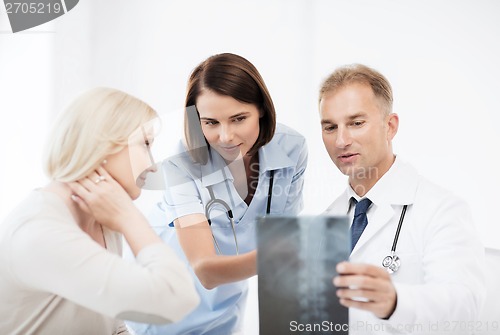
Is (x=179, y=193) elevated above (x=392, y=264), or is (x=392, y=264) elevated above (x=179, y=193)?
(x=179, y=193)

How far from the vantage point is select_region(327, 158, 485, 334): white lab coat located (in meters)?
1.21

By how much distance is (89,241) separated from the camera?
3.39 ft

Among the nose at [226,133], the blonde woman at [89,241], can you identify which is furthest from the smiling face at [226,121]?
the blonde woman at [89,241]

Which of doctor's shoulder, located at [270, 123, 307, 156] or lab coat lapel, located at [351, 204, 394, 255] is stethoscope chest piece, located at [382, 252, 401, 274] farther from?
doctor's shoulder, located at [270, 123, 307, 156]

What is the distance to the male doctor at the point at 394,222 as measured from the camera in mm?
1227

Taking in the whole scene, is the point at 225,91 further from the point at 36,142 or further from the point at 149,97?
the point at 36,142

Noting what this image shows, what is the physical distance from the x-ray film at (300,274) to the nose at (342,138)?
1.16 feet

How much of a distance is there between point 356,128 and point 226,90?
0.36m

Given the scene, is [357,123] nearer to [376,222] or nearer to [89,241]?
[376,222]

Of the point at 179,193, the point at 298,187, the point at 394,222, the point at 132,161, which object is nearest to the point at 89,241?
the point at 132,161

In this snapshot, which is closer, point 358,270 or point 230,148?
point 358,270

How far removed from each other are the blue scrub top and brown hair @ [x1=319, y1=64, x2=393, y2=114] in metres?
0.20

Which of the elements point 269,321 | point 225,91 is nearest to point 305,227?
point 269,321

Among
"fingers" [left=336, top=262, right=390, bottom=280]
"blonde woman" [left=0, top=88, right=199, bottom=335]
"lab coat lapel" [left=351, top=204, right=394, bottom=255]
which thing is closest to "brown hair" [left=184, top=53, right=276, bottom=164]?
"blonde woman" [left=0, top=88, right=199, bottom=335]
